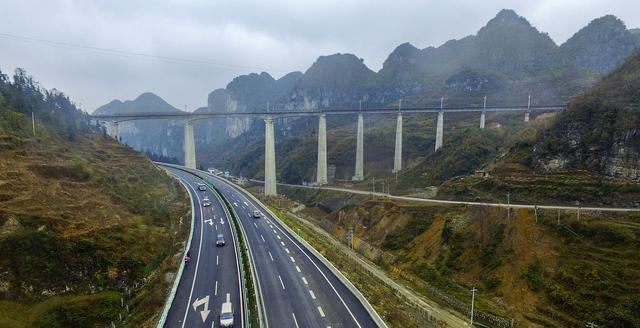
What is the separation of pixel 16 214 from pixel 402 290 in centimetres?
5117

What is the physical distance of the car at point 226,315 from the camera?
29.0 metres

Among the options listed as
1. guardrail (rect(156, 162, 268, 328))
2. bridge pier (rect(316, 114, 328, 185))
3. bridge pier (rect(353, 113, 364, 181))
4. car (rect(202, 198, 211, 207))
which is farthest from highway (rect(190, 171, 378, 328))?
bridge pier (rect(353, 113, 364, 181))

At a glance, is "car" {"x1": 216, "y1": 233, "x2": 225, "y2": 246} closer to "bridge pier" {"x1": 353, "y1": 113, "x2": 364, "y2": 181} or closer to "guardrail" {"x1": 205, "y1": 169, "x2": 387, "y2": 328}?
"guardrail" {"x1": 205, "y1": 169, "x2": 387, "y2": 328}

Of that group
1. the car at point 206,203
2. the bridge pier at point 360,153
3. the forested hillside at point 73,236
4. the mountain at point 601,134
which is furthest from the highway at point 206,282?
the bridge pier at point 360,153

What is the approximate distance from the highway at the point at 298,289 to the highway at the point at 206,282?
2.74 m

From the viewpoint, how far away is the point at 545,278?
46.1m

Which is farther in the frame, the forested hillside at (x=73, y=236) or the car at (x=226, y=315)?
the forested hillside at (x=73, y=236)

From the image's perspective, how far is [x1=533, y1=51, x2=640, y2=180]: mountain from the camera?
200ft

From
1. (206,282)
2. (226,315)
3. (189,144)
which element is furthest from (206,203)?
(189,144)

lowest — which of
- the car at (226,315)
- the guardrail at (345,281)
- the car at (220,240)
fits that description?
the guardrail at (345,281)

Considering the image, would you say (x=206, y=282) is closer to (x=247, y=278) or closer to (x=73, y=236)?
(x=247, y=278)

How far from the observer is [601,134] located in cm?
6575

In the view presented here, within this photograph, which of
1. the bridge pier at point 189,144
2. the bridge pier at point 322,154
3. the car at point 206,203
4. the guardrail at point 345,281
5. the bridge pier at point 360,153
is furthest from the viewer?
the bridge pier at point 360,153

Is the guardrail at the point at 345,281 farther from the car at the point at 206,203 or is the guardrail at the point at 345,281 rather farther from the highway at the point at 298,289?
the car at the point at 206,203
